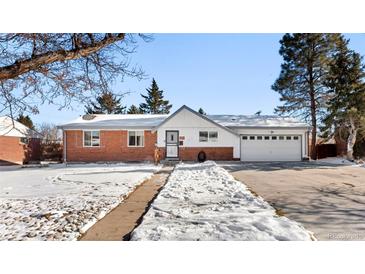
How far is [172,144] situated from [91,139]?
4.27 meters

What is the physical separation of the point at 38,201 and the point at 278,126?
13.2 m

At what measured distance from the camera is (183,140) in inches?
637

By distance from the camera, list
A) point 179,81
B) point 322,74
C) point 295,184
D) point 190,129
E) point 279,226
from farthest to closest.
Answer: point 190,129 → point 322,74 → point 295,184 → point 179,81 → point 279,226

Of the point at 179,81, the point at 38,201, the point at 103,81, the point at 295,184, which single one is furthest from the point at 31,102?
the point at 295,184

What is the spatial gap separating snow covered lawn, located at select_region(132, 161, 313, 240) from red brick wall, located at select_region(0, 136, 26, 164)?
48.1 ft

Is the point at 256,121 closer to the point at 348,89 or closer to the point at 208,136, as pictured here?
the point at 208,136

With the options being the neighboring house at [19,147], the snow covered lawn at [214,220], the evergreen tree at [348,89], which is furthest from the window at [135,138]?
the snow covered lawn at [214,220]

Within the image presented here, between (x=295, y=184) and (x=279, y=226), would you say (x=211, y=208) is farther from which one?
(x=295, y=184)

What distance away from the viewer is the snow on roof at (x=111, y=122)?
16.3m

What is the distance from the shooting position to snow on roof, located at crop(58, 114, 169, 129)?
53.4ft

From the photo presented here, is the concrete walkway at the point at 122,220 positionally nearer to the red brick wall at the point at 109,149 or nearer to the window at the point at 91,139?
the red brick wall at the point at 109,149

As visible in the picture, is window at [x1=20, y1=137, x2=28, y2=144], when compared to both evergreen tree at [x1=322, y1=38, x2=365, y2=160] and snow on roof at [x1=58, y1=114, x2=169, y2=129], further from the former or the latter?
evergreen tree at [x1=322, y1=38, x2=365, y2=160]

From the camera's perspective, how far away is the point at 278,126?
16.4 metres
